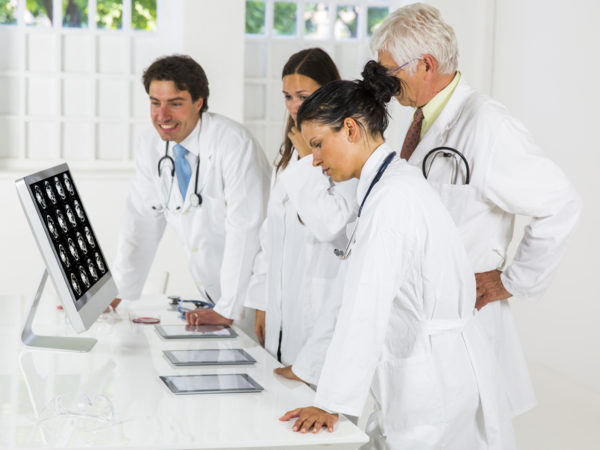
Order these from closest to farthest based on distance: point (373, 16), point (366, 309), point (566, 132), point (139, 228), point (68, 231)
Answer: point (366, 309) < point (68, 231) < point (139, 228) < point (566, 132) < point (373, 16)

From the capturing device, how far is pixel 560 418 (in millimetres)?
3914

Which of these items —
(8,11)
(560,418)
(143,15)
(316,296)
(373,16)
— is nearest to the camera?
(316,296)

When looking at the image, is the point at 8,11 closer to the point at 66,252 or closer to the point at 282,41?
the point at 282,41

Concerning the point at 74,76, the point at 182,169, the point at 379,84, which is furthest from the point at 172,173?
the point at 74,76

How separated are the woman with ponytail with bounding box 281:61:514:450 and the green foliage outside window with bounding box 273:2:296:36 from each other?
3.82 metres

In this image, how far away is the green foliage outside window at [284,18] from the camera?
5.50 meters

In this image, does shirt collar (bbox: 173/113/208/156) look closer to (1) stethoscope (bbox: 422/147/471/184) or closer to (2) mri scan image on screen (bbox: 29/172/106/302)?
(2) mri scan image on screen (bbox: 29/172/106/302)

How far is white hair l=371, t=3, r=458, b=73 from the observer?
2.06 m

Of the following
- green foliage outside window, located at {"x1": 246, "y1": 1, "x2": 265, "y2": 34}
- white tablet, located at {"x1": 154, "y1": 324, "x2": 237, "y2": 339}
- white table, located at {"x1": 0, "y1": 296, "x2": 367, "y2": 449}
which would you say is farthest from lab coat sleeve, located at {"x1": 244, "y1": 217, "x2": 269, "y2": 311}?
green foliage outside window, located at {"x1": 246, "y1": 1, "x2": 265, "y2": 34}

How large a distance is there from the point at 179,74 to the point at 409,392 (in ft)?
4.66

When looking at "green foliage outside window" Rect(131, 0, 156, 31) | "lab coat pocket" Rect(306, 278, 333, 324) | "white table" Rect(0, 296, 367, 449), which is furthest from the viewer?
"green foliage outside window" Rect(131, 0, 156, 31)

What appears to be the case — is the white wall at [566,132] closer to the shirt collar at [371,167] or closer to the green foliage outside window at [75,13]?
the green foliage outside window at [75,13]

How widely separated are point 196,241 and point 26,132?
276 centimetres

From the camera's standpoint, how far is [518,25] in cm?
493
